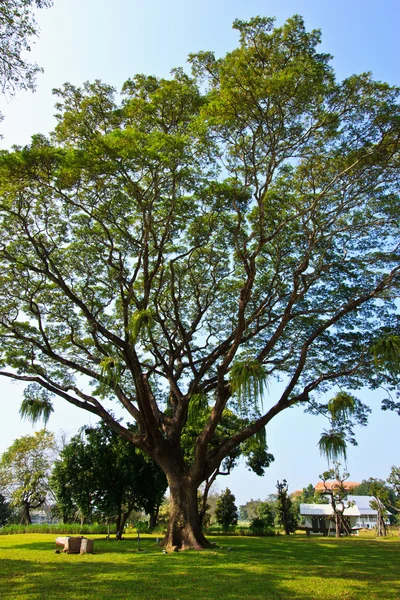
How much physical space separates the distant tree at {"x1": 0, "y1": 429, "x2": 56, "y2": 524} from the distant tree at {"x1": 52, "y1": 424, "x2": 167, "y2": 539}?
12004 mm

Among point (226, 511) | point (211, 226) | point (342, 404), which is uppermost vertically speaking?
point (211, 226)

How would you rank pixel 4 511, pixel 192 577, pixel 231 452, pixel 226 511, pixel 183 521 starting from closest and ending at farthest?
pixel 192 577
pixel 183 521
pixel 231 452
pixel 226 511
pixel 4 511

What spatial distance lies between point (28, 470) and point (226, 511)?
45.5ft

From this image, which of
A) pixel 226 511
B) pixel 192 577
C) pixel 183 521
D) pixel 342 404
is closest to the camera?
pixel 192 577

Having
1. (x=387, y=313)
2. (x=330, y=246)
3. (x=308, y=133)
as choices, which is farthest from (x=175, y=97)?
(x=387, y=313)

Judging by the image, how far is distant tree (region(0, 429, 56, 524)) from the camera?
92.0 ft

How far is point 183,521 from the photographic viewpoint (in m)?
10.8

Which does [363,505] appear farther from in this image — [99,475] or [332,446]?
[332,446]

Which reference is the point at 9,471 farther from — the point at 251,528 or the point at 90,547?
the point at 90,547

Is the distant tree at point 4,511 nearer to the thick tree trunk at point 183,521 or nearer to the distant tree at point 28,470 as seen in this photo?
the distant tree at point 28,470

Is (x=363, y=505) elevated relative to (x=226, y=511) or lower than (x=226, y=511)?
elevated

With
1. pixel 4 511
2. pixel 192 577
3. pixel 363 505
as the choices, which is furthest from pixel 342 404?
pixel 363 505

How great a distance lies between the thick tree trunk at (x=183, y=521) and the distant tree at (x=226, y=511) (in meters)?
17.9

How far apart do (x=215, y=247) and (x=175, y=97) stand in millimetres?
4463
